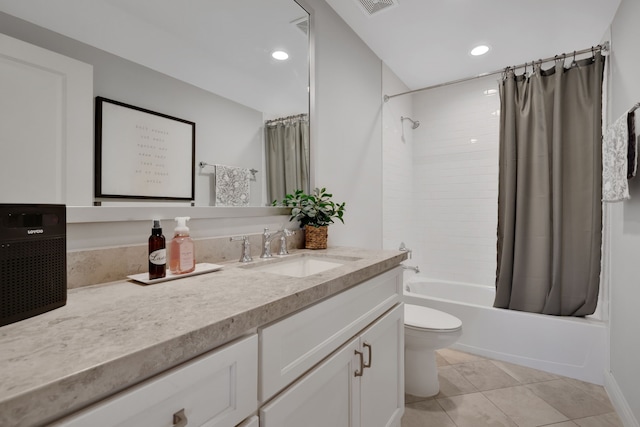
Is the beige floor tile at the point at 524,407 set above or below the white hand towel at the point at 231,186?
below

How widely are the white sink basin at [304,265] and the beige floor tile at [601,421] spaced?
158 centimetres

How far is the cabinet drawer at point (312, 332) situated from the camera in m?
0.72

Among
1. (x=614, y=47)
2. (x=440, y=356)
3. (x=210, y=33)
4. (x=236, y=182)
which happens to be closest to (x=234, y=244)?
(x=236, y=182)

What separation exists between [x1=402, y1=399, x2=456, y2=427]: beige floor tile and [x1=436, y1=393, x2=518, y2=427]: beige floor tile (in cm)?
4

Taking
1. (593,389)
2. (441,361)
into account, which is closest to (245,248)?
(441,361)

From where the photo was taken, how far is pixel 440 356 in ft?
7.74

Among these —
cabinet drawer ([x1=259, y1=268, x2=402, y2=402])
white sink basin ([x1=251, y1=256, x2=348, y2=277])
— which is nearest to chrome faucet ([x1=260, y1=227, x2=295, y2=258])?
white sink basin ([x1=251, y1=256, x2=348, y2=277])

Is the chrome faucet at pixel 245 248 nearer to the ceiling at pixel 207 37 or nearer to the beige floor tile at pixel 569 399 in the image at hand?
the ceiling at pixel 207 37

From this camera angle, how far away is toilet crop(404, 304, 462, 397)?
1.79 metres

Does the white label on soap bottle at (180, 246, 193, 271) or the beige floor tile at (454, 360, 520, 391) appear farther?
the beige floor tile at (454, 360, 520, 391)

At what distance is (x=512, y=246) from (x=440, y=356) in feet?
3.35

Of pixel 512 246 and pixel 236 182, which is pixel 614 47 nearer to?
pixel 512 246

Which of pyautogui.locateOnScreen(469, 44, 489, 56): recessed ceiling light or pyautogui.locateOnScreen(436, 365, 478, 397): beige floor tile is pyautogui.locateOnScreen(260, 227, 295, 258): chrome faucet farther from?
pyautogui.locateOnScreen(469, 44, 489, 56): recessed ceiling light

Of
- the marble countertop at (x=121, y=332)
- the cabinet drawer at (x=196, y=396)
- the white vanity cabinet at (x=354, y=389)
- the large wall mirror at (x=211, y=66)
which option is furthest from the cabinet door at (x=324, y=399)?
the large wall mirror at (x=211, y=66)
